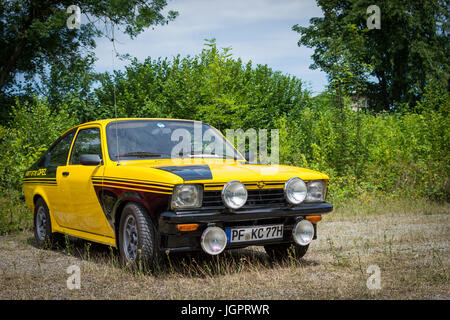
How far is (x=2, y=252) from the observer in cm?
701

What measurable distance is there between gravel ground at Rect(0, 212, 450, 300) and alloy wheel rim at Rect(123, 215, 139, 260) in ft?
0.56

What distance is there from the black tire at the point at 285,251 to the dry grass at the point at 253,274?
11 cm

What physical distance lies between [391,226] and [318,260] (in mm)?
3272

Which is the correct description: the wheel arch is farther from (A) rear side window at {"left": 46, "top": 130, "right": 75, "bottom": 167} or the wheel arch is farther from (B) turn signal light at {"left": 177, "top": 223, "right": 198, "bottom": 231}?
(A) rear side window at {"left": 46, "top": 130, "right": 75, "bottom": 167}

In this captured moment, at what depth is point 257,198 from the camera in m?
5.11

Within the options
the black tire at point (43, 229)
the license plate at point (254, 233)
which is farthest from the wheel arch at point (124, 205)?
the black tire at point (43, 229)

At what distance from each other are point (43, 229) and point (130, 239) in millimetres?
2704

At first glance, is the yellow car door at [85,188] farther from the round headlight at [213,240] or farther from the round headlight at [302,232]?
the round headlight at [302,232]

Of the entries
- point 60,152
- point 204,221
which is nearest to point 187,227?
point 204,221

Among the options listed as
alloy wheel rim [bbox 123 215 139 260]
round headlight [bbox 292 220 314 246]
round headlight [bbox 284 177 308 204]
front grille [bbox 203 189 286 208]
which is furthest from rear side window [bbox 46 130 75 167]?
round headlight [bbox 292 220 314 246]
